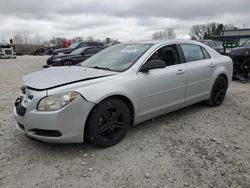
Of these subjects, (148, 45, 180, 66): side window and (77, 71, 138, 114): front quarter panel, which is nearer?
(77, 71, 138, 114): front quarter panel

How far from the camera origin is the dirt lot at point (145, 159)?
9.04ft

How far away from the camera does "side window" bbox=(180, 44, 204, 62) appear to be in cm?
463

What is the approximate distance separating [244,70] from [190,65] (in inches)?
211

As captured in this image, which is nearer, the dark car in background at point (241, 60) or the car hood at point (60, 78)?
the car hood at point (60, 78)

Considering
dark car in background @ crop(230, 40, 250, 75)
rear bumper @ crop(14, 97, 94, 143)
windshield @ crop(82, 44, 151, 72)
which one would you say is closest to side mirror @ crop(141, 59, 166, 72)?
windshield @ crop(82, 44, 151, 72)

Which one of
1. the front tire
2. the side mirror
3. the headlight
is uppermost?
the side mirror

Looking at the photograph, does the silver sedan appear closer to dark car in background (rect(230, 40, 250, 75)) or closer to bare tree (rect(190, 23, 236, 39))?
dark car in background (rect(230, 40, 250, 75))

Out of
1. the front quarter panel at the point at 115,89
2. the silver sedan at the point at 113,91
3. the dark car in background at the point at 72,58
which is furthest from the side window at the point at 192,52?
the dark car in background at the point at 72,58

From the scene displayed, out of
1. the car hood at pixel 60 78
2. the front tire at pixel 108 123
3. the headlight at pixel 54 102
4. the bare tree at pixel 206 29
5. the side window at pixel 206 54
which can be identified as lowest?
the front tire at pixel 108 123

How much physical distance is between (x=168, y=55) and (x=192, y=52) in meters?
0.74

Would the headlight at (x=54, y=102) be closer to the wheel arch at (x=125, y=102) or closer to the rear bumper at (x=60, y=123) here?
the rear bumper at (x=60, y=123)

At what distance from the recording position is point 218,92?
5.39 metres

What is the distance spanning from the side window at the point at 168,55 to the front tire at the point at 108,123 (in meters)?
1.14

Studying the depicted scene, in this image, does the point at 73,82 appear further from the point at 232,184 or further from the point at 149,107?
the point at 232,184
